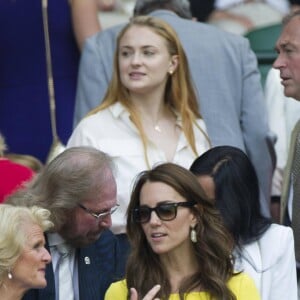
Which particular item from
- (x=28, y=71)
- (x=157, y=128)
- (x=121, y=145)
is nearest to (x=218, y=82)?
(x=157, y=128)

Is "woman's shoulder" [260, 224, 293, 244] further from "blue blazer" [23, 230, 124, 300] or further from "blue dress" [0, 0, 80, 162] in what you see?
"blue dress" [0, 0, 80, 162]

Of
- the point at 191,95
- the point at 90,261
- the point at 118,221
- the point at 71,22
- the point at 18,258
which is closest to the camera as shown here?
the point at 18,258

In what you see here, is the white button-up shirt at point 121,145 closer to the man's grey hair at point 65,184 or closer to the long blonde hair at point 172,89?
the long blonde hair at point 172,89

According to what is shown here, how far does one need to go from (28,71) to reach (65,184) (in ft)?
7.31

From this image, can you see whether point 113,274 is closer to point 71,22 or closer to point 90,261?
point 90,261

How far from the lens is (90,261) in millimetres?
6910

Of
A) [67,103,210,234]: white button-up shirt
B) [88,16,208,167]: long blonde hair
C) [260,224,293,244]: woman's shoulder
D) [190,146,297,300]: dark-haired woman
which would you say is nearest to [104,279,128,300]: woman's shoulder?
[190,146,297,300]: dark-haired woman

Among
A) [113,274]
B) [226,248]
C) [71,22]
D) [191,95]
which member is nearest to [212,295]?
[226,248]

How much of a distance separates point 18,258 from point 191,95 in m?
2.17

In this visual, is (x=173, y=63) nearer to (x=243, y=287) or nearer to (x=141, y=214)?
(x=141, y=214)

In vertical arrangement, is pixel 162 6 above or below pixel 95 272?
above

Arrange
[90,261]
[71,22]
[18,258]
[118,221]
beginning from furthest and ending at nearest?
[71,22] < [118,221] < [90,261] < [18,258]

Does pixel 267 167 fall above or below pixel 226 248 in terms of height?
below

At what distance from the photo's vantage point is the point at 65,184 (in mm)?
6875
